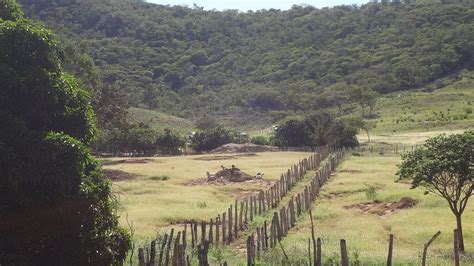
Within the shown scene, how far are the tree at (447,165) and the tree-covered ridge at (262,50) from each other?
72206 mm

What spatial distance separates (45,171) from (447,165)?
40.0 feet

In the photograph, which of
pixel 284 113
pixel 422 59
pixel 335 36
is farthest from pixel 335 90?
pixel 335 36

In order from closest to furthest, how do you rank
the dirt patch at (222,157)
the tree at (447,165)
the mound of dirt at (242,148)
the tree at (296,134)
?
1. the tree at (447,165)
2. the dirt patch at (222,157)
3. the mound of dirt at (242,148)
4. the tree at (296,134)

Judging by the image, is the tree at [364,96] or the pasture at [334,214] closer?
the pasture at [334,214]

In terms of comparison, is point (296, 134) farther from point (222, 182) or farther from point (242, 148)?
point (222, 182)

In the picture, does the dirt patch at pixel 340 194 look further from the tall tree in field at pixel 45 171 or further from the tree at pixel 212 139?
the tree at pixel 212 139

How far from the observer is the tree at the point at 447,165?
16.4 m

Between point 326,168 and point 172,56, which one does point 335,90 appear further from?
point 326,168

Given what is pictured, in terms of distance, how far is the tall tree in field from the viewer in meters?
10.8

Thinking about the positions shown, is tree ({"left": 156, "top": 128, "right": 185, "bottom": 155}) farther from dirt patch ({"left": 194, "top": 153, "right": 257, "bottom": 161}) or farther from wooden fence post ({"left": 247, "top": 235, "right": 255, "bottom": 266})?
wooden fence post ({"left": 247, "top": 235, "right": 255, "bottom": 266})

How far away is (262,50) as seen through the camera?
15475 cm

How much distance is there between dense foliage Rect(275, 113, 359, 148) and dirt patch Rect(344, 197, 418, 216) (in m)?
30.9

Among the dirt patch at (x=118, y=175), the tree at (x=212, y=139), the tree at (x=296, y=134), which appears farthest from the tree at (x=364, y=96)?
the dirt patch at (x=118, y=175)

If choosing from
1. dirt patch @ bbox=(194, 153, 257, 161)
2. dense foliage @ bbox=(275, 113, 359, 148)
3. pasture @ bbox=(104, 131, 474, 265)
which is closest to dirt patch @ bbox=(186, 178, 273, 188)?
pasture @ bbox=(104, 131, 474, 265)
